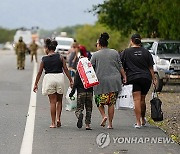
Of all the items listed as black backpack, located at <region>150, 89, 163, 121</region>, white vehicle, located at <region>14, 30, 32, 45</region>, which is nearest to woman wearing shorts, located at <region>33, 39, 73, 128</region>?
black backpack, located at <region>150, 89, 163, 121</region>

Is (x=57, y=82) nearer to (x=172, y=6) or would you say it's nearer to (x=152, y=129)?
(x=152, y=129)

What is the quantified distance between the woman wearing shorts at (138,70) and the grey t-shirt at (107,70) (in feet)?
1.05

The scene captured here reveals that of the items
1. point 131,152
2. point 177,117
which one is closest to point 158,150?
point 131,152

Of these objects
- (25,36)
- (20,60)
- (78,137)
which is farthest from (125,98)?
(25,36)

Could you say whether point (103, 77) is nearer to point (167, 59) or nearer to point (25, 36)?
point (167, 59)

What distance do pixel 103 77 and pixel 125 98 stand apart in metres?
0.61

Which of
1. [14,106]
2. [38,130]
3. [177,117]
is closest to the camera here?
[38,130]

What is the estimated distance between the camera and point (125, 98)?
12.5 meters

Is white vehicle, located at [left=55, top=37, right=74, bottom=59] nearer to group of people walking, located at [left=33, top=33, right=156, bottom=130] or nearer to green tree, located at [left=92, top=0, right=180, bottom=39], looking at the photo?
green tree, located at [left=92, top=0, right=180, bottom=39]

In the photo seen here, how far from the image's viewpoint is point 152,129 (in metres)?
12.6

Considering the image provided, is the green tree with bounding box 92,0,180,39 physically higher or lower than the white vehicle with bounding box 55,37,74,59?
higher

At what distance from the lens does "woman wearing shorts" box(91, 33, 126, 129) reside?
12.5 m

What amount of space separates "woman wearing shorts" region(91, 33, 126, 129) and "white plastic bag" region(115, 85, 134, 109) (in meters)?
0.10

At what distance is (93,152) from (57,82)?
114 inches
